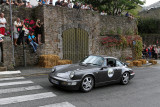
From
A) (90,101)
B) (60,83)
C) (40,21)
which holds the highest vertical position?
(40,21)

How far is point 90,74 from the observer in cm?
684

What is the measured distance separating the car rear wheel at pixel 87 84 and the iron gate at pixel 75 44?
7.90m

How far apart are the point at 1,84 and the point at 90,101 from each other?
13.9 feet

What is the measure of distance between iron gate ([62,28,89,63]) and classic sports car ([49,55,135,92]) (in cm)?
656

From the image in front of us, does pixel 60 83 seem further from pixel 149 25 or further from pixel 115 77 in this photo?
pixel 149 25

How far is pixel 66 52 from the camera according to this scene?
573 inches

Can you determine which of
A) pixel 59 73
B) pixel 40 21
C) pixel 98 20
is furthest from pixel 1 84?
pixel 98 20

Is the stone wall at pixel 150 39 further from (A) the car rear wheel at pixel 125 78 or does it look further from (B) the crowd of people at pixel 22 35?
(A) the car rear wheel at pixel 125 78

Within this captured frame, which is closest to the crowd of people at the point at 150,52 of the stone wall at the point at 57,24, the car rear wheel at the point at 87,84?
the stone wall at the point at 57,24

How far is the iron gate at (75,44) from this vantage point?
14.5 metres

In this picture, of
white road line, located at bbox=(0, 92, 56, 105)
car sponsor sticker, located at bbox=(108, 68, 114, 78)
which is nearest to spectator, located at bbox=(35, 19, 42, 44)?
car sponsor sticker, located at bbox=(108, 68, 114, 78)

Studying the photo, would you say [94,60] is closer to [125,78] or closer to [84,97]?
[125,78]

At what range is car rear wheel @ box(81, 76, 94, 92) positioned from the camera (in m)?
6.64

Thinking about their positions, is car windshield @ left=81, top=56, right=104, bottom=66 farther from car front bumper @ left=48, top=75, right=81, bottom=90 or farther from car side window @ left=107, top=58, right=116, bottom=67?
car front bumper @ left=48, top=75, right=81, bottom=90
